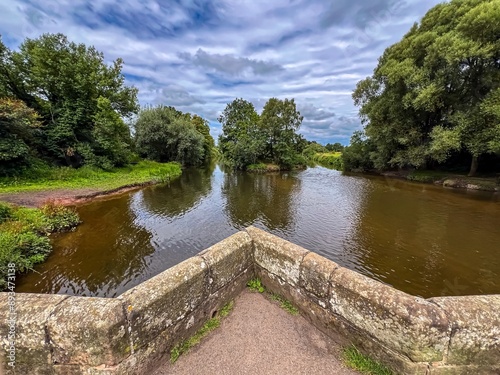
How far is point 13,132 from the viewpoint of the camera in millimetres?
14836

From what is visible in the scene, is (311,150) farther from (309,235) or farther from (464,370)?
(464,370)

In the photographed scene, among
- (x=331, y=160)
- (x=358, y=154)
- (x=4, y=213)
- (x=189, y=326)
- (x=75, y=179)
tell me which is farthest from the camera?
(x=331, y=160)

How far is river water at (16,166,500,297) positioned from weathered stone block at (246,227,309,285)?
14.2 feet

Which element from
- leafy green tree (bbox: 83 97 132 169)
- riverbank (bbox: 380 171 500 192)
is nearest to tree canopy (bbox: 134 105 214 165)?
leafy green tree (bbox: 83 97 132 169)

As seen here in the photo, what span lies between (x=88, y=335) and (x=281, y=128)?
3331 cm

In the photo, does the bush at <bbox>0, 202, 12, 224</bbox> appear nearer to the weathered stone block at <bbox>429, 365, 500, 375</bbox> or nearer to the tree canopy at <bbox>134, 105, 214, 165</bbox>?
the weathered stone block at <bbox>429, 365, 500, 375</bbox>

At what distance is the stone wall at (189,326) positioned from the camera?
1887 millimetres

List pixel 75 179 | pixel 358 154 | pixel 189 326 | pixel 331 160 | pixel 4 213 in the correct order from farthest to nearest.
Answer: pixel 331 160
pixel 358 154
pixel 75 179
pixel 4 213
pixel 189 326

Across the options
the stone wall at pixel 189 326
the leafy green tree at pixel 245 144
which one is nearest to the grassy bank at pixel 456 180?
the leafy green tree at pixel 245 144

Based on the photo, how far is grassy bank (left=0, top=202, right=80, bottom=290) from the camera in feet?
18.5

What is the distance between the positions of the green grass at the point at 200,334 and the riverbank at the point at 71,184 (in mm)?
11399

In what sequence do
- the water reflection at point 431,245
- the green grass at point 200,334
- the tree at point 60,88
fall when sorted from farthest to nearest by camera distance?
the tree at point 60,88 < the water reflection at point 431,245 < the green grass at point 200,334

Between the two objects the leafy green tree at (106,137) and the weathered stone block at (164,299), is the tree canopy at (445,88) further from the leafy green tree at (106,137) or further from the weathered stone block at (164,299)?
the leafy green tree at (106,137)

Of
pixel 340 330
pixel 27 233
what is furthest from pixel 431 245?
pixel 27 233
